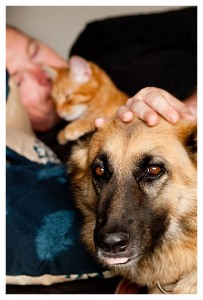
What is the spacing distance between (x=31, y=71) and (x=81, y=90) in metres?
0.32

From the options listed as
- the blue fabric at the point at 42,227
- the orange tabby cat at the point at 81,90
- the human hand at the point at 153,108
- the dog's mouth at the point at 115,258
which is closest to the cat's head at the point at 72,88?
the orange tabby cat at the point at 81,90


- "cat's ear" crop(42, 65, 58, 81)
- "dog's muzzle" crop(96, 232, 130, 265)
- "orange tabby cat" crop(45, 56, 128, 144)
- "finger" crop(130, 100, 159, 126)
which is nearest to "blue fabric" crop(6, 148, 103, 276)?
"dog's muzzle" crop(96, 232, 130, 265)

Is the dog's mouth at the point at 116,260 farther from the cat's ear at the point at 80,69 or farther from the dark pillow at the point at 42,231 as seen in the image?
the cat's ear at the point at 80,69

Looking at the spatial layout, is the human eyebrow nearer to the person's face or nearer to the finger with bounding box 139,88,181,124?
the person's face

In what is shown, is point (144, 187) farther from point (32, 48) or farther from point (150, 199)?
point (32, 48)

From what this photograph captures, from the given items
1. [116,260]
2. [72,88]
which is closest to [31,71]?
Answer: [72,88]

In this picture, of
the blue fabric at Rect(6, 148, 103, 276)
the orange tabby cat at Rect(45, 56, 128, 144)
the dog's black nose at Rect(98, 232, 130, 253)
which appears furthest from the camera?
the orange tabby cat at Rect(45, 56, 128, 144)

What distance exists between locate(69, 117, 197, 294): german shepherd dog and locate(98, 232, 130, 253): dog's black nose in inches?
0.5

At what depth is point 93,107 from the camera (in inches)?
99.0

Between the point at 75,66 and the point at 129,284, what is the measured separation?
1.43 m

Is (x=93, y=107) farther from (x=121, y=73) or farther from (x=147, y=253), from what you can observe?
(x=147, y=253)

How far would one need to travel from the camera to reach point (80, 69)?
8.42ft

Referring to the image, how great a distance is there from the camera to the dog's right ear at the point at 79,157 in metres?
1.57

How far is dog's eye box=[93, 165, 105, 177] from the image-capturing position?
4.42 ft
